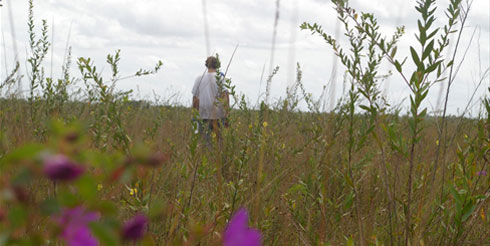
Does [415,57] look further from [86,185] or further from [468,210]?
[86,185]

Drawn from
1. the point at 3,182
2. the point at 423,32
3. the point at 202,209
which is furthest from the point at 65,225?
the point at 202,209

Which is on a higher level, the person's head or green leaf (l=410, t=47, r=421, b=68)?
the person's head

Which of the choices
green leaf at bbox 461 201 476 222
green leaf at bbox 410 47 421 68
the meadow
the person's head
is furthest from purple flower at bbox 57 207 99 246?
the person's head

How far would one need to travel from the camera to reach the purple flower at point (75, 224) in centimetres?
37

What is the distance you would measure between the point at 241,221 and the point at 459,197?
1673 millimetres

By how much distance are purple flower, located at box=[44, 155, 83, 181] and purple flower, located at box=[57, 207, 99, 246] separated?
61mm

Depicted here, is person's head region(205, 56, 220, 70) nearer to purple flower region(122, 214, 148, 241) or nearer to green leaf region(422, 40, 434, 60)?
green leaf region(422, 40, 434, 60)

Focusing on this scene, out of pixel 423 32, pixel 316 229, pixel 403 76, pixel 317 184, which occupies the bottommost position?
pixel 316 229

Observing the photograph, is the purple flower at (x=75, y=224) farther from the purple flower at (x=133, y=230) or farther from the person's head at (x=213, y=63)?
the person's head at (x=213, y=63)

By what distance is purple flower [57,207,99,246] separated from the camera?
0.37m

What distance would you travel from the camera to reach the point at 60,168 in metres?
0.31

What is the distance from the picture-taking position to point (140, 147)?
362 mm

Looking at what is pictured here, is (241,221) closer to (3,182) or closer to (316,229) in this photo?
(3,182)

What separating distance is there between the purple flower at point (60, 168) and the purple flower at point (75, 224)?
61mm
